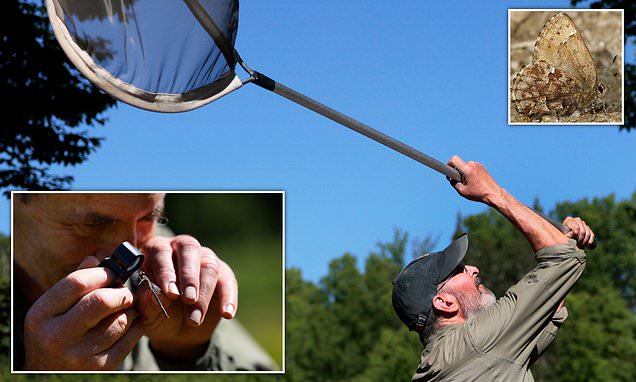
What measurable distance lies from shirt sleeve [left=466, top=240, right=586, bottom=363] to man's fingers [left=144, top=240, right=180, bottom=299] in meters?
8.44

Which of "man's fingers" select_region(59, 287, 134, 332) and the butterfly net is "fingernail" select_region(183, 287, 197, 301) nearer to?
"man's fingers" select_region(59, 287, 134, 332)

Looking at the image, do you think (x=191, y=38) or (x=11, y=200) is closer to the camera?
(x=191, y=38)

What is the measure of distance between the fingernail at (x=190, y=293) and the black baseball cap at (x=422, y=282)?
8263 millimetres

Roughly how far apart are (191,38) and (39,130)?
9.59 metres

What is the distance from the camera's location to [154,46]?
3.10 m

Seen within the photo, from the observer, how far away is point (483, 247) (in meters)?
28.9

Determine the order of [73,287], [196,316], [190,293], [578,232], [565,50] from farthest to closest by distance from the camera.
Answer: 1. [196,316]
2. [565,50]
3. [190,293]
4. [73,287]
5. [578,232]

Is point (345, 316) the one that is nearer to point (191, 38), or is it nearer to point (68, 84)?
point (68, 84)

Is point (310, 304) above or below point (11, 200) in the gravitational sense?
below

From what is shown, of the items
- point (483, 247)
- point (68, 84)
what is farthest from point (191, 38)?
point (483, 247)

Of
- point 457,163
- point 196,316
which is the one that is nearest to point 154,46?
point 457,163

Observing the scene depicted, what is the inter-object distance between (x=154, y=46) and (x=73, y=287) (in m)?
8.11

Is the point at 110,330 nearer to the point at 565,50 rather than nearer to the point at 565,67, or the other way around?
the point at 565,67

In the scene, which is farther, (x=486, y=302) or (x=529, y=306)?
(x=486, y=302)
